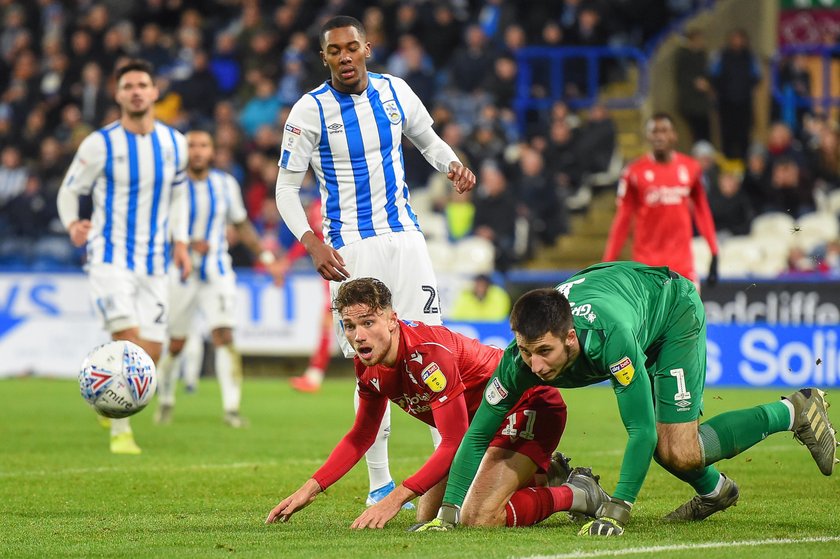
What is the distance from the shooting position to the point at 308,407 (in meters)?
14.4

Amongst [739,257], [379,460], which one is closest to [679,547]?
[379,460]

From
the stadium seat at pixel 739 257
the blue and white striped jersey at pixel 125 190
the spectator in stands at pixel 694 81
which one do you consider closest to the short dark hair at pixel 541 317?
the blue and white striped jersey at pixel 125 190

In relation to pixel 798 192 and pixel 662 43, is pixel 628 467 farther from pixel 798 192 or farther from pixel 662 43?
pixel 662 43

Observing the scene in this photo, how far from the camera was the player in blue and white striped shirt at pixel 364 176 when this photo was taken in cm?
750

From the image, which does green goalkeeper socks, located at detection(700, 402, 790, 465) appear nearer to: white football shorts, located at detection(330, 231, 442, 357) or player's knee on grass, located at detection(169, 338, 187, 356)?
white football shorts, located at detection(330, 231, 442, 357)

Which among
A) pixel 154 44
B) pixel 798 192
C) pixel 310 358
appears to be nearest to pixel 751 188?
pixel 798 192

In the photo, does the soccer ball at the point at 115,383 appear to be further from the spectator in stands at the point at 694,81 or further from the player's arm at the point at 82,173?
the spectator in stands at the point at 694,81

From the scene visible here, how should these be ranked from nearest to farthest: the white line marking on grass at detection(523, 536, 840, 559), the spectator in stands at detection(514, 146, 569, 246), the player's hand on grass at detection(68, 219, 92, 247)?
the white line marking on grass at detection(523, 536, 840, 559), the player's hand on grass at detection(68, 219, 92, 247), the spectator in stands at detection(514, 146, 569, 246)

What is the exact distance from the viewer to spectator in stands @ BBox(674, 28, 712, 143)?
1977 cm

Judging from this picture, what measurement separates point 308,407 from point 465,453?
835cm

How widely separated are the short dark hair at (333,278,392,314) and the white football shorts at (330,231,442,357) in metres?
1.28

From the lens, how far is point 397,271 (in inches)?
299

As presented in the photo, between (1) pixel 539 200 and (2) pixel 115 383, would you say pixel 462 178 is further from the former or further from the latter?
(1) pixel 539 200

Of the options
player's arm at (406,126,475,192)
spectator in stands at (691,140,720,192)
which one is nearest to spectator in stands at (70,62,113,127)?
spectator in stands at (691,140,720,192)
